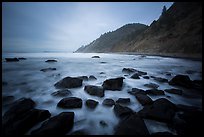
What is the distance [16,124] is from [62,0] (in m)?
A: 3.73

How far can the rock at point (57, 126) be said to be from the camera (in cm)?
290

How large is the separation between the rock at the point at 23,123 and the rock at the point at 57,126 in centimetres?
36

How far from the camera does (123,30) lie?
147500mm

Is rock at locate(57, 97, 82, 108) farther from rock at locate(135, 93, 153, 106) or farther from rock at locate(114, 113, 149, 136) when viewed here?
rock at locate(135, 93, 153, 106)

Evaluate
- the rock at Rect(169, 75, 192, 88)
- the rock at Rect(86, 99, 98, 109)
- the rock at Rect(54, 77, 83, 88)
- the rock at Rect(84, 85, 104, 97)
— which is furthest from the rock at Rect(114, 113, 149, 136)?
the rock at Rect(169, 75, 192, 88)

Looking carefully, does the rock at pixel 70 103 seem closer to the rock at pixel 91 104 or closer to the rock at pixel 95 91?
the rock at pixel 91 104

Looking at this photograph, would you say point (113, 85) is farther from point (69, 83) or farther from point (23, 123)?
point (23, 123)

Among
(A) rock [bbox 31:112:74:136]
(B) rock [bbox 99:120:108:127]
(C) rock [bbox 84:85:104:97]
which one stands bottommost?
(B) rock [bbox 99:120:108:127]

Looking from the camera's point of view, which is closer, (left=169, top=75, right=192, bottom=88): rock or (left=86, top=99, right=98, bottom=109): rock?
(left=86, top=99, right=98, bottom=109): rock

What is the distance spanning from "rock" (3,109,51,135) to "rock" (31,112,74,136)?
36 centimetres

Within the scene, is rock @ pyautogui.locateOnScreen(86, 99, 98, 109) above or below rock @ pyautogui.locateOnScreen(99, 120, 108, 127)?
above

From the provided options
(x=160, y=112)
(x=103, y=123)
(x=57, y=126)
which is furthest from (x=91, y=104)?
(x=160, y=112)

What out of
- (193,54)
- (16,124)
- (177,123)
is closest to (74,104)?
(16,124)

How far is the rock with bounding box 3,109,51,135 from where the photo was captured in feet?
9.86
